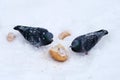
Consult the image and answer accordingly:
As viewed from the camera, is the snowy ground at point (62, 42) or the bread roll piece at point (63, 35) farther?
the bread roll piece at point (63, 35)

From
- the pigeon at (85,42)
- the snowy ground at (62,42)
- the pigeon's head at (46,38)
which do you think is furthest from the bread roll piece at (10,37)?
the pigeon at (85,42)

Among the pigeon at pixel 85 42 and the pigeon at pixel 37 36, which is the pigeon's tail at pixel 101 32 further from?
the pigeon at pixel 37 36

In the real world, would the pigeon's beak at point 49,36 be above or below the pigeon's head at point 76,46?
above

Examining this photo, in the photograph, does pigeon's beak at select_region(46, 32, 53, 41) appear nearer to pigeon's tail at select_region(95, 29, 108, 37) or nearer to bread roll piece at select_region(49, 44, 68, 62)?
bread roll piece at select_region(49, 44, 68, 62)

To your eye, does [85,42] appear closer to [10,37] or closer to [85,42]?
[85,42]

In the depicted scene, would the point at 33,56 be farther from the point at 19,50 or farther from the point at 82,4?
the point at 82,4

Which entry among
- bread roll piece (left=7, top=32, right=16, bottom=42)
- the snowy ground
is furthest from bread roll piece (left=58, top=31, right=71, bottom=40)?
bread roll piece (left=7, top=32, right=16, bottom=42)
